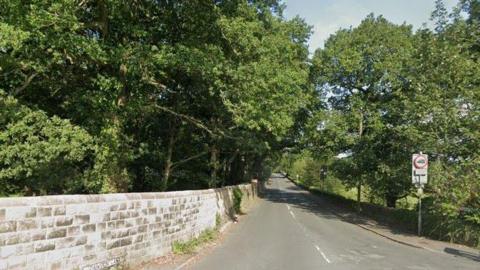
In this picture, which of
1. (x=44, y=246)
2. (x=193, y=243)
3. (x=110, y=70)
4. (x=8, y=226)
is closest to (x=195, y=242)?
(x=193, y=243)

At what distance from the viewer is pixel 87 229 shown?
866cm

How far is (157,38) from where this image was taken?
19672 mm

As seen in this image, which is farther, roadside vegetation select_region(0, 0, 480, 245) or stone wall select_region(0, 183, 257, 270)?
roadside vegetation select_region(0, 0, 480, 245)

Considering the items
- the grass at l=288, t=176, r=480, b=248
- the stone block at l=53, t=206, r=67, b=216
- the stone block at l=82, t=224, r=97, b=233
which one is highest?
the stone block at l=53, t=206, r=67, b=216

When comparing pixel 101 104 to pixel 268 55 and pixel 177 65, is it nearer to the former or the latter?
pixel 177 65

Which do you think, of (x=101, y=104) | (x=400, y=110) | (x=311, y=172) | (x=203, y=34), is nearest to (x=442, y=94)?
(x=400, y=110)

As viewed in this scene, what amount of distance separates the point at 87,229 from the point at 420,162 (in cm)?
1652

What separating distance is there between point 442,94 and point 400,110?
5.89 meters

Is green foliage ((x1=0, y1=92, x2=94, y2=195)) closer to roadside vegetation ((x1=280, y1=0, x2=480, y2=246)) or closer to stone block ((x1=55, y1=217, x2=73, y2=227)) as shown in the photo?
stone block ((x1=55, y1=217, x2=73, y2=227))

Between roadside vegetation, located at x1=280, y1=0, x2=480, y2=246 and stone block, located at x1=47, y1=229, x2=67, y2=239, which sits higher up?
roadside vegetation, located at x1=280, y1=0, x2=480, y2=246

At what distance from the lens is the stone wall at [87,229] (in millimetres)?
6881

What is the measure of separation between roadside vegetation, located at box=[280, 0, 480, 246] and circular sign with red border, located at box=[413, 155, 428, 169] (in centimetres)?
74

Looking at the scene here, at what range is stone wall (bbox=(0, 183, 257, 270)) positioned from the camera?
22.6ft

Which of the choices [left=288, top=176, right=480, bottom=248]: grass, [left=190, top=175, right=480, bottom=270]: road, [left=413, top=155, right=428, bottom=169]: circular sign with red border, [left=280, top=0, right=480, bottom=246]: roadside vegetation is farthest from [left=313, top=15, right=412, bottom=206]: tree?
[left=190, top=175, right=480, bottom=270]: road
